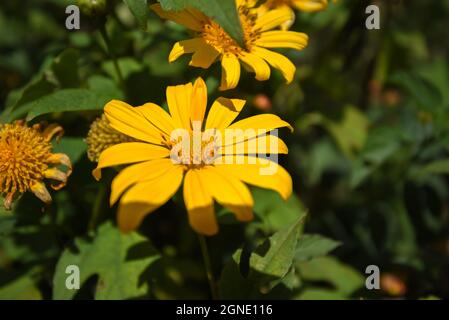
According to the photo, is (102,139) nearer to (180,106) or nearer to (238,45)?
(180,106)

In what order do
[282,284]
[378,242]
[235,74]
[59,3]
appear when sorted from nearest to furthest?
[235,74]
[282,284]
[378,242]
[59,3]

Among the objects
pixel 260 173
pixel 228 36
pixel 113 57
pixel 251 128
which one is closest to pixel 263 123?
pixel 251 128

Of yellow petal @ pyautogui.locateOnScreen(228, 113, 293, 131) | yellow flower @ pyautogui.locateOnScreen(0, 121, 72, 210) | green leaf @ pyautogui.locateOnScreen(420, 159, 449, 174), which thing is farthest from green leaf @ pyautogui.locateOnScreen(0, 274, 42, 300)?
green leaf @ pyautogui.locateOnScreen(420, 159, 449, 174)

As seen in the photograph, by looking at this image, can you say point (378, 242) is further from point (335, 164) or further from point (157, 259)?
point (157, 259)

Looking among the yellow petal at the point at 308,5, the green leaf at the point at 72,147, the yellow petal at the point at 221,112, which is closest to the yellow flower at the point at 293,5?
the yellow petal at the point at 308,5

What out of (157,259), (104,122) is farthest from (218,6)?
(157,259)

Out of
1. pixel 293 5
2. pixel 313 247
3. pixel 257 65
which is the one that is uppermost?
pixel 293 5
